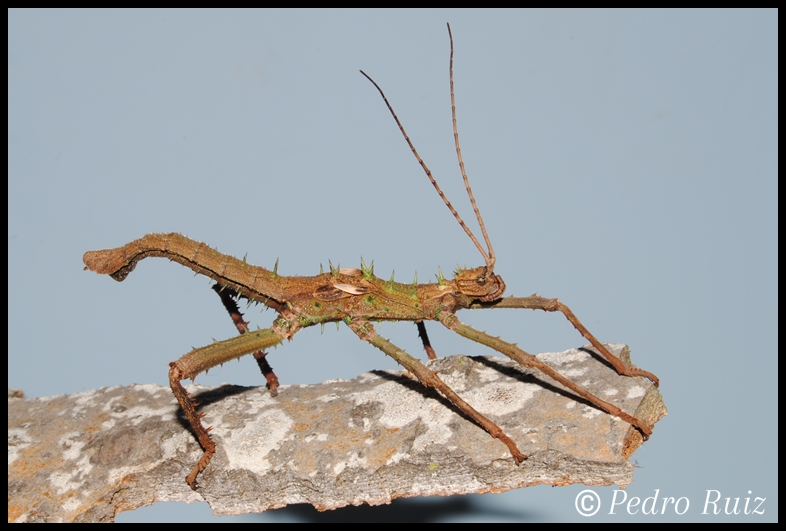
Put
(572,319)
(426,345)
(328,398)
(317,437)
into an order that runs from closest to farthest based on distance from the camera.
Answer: (317,437) < (572,319) < (328,398) < (426,345)

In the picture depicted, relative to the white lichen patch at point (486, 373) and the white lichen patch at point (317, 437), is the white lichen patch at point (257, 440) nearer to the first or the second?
the white lichen patch at point (317, 437)

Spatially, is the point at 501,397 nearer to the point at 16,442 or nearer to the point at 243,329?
the point at 243,329

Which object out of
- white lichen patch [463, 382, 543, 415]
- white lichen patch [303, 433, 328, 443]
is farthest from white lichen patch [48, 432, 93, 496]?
white lichen patch [463, 382, 543, 415]

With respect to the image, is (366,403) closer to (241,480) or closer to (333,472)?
(333,472)

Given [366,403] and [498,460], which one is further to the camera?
[366,403]

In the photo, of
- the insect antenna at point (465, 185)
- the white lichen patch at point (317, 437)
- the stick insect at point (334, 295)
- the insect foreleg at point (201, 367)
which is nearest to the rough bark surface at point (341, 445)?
the white lichen patch at point (317, 437)

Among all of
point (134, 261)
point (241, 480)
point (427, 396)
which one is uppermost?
point (134, 261)

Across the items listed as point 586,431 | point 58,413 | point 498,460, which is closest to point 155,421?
point 58,413

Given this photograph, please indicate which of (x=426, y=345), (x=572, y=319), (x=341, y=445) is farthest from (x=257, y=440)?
(x=572, y=319)

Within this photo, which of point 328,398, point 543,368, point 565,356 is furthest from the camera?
point 565,356
